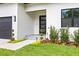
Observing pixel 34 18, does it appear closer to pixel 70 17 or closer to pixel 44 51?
pixel 70 17

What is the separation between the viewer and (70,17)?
1755 cm

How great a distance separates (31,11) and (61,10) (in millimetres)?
3994

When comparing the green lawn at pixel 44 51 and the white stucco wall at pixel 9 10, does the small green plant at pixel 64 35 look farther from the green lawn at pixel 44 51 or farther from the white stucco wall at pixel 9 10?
the white stucco wall at pixel 9 10

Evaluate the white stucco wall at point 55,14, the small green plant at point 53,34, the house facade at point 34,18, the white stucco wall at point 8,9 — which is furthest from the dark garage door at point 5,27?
the small green plant at point 53,34

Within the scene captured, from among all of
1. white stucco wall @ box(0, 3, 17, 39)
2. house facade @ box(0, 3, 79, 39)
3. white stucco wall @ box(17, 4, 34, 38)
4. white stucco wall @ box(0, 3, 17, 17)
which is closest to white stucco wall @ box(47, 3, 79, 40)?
house facade @ box(0, 3, 79, 39)

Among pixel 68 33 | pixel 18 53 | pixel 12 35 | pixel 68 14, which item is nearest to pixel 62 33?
pixel 68 33

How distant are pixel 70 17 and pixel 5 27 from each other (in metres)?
7.33

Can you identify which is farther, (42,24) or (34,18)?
(34,18)

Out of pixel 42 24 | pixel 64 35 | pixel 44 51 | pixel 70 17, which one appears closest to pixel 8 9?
pixel 42 24

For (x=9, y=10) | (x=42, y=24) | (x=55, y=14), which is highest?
(x=9, y=10)

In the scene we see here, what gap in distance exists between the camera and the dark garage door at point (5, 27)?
21969 millimetres

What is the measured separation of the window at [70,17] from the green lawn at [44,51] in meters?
2.60

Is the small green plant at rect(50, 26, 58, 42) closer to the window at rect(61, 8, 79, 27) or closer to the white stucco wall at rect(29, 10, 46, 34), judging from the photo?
the window at rect(61, 8, 79, 27)

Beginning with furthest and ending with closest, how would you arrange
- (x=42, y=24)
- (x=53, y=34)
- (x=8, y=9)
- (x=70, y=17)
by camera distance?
1. (x=42, y=24)
2. (x=8, y=9)
3. (x=70, y=17)
4. (x=53, y=34)
